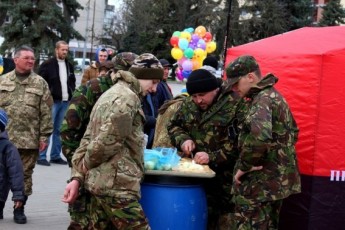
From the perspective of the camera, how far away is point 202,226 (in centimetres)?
429

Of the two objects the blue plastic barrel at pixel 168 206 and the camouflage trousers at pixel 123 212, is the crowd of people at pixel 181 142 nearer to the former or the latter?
the camouflage trousers at pixel 123 212

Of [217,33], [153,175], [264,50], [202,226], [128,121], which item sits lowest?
[202,226]

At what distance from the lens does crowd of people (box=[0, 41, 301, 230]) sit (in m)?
3.57

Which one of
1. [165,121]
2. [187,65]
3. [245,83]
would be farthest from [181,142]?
[187,65]

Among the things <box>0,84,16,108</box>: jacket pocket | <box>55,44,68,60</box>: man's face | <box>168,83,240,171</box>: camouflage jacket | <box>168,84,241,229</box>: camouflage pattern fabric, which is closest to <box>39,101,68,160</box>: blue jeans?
<box>55,44,68,60</box>: man's face

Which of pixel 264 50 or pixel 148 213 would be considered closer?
pixel 148 213

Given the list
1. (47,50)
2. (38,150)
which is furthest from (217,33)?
(38,150)

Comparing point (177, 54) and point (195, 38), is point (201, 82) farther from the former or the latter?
point (195, 38)

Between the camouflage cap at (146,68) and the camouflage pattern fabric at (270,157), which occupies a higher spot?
the camouflage cap at (146,68)

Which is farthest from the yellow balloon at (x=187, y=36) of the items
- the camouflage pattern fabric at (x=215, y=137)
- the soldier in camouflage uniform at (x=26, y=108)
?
the camouflage pattern fabric at (x=215, y=137)

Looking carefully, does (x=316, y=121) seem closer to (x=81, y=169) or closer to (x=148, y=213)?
(x=148, y=213)

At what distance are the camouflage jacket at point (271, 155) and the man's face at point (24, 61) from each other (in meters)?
2.87

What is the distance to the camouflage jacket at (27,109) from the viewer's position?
607 centimetres

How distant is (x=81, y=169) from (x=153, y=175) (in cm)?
64
